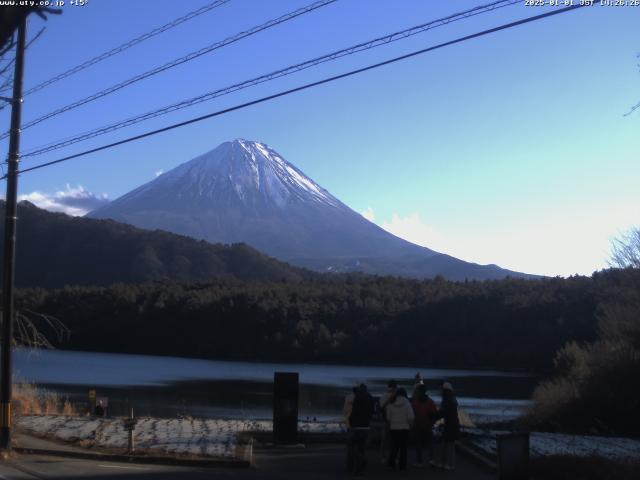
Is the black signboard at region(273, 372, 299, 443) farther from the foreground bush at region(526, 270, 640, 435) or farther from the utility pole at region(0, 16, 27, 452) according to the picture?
the foreground bush at region(526, 270, 640, 435)

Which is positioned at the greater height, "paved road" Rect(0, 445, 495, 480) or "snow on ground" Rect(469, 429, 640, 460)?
"snow on ground" Rect(469, 429, 640, 460)

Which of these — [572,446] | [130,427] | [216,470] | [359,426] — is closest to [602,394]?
[572,446]

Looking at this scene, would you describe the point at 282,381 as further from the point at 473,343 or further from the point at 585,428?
the point at 473,343

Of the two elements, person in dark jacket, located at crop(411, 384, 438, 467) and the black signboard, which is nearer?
person in dark jacket, located at crop(411, 384, 438, 467)

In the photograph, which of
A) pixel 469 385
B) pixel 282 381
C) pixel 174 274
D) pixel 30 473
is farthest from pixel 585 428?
pixel 174 274

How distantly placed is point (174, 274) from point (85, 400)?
360 ft

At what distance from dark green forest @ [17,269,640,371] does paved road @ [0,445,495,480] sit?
67572 mm

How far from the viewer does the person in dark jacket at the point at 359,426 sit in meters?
13.0

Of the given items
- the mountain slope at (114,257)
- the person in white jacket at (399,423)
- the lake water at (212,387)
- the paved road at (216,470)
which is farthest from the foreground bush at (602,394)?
the mountain slope at (114,257)

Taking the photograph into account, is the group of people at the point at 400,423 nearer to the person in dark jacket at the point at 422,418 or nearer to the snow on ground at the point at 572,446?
the person in dark jacket at the point at 422,418

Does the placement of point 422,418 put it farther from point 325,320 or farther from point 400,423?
point 325,320

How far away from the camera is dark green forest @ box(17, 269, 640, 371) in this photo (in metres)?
84.8

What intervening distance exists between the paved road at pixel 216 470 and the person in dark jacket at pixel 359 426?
0.32 meters

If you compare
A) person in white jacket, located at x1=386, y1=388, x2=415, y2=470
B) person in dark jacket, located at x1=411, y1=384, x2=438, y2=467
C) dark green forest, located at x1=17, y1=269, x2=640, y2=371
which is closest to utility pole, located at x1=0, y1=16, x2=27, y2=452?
person in white jacket, located at x1=386, y1=388, x2=415, y2=470
